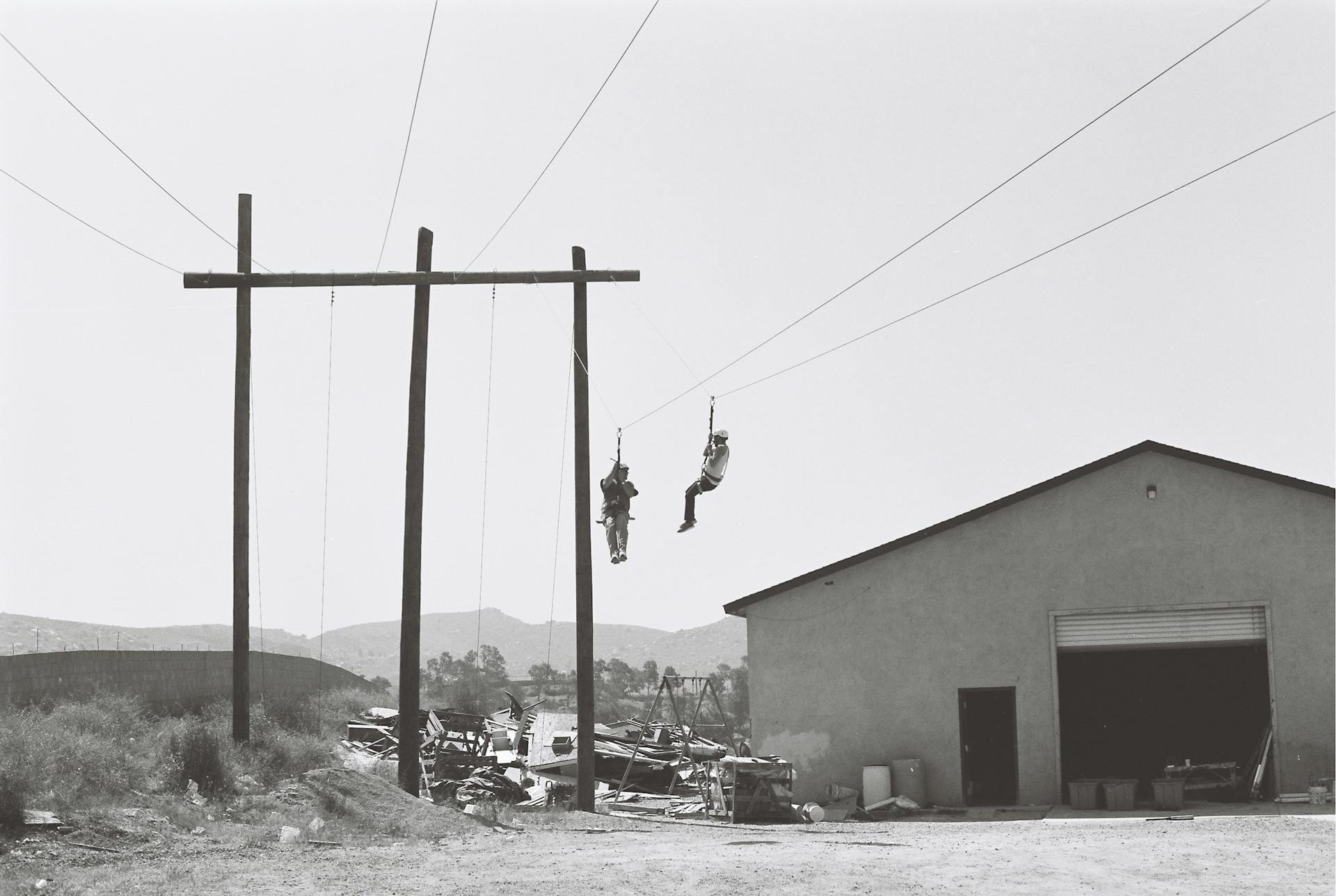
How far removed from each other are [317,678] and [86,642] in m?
49.9

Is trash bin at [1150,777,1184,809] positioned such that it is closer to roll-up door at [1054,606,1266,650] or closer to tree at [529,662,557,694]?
roll-up door at [1054,606,1266,650]

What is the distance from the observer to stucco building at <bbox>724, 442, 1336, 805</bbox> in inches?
874

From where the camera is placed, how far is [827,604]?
24703 millimetres

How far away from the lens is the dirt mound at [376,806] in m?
17.2

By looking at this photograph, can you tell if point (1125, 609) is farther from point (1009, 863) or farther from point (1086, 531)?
point (1009, 863)

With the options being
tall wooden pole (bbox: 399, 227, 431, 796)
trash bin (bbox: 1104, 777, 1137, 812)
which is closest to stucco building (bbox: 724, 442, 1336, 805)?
trash bin (bbox: 1104, 777, 1137, 812)

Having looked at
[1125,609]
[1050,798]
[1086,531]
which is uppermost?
[1086,531]

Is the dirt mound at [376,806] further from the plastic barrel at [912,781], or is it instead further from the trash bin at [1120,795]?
the trash bin at [1120,795]

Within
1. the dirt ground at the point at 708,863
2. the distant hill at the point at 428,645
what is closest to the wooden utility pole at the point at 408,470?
the dirt ground at the point at 708,863

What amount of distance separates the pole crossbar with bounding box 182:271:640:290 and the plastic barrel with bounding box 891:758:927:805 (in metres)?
10.3

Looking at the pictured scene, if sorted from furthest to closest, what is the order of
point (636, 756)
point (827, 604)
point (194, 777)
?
point (636, 756) < point (827, 604) < point (194, 777)

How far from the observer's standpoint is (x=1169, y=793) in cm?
2120

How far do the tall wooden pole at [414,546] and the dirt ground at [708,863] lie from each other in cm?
269

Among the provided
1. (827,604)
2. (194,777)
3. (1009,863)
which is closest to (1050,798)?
(827,604)
